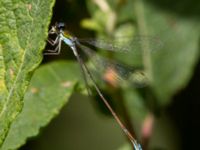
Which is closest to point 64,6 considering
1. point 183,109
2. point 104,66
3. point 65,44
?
point 65,44

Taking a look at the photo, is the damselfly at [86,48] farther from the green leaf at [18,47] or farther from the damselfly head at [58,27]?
the green leaf at [18,47]

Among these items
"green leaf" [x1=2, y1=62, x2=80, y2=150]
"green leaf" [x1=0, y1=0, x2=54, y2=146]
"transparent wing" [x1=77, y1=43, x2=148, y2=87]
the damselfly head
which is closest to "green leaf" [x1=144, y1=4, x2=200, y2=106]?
"transparent wing" [x1=77, y1=43, x2=148, y2=87]

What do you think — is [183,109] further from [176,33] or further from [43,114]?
[43,114]

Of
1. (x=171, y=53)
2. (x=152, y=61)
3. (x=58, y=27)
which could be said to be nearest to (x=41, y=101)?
(x=58, y=27)

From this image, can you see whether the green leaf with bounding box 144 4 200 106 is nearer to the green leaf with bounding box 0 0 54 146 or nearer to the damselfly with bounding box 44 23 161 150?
the damselfly with bounding box 44 23 161 150

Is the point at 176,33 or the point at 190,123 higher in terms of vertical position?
the point at 176,33

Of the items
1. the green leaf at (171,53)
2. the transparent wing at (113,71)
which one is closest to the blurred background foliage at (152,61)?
the green leaf at (171,53)
